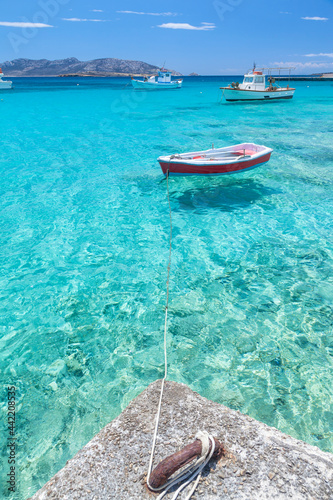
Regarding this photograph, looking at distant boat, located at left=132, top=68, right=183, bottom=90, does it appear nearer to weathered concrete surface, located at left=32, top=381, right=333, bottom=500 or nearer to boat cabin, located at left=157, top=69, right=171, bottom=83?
boat cabin, located at left=157, top=69, right=171, bottom=83

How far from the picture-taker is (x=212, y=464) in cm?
257

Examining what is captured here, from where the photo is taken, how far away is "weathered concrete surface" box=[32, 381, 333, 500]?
2.42 meters

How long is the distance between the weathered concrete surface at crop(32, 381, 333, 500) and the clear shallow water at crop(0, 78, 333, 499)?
4.61 feet

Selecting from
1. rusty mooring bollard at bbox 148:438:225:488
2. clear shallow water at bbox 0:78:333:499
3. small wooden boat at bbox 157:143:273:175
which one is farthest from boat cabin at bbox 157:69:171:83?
rusty mooring bollard at bbox 148:438:225:488

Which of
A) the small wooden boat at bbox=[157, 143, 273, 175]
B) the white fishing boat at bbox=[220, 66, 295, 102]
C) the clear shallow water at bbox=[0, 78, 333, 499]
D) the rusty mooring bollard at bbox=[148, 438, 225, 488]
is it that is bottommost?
the clear shallow water at bbox=[0, 78, 333, 499]

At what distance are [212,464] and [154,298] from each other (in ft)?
13.4

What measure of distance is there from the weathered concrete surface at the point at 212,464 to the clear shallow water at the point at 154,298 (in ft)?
4.61

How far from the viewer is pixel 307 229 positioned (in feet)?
30.5

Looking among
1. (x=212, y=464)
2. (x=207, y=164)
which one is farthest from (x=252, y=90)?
(x=212, y=464)

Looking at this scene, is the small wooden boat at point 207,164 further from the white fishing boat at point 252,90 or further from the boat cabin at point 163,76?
the boat cabin at point 163,76

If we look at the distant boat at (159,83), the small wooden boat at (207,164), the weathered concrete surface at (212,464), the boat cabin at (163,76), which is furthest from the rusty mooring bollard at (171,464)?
the boat cabin at (163,76)

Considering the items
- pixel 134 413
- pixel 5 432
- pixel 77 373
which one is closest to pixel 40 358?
pixel 77 373

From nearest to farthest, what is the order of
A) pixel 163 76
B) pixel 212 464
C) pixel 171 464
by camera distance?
pixel 171 464 < pixel 212 464 < pixel 163 76

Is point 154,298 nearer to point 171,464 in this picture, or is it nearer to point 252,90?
point 171,464
